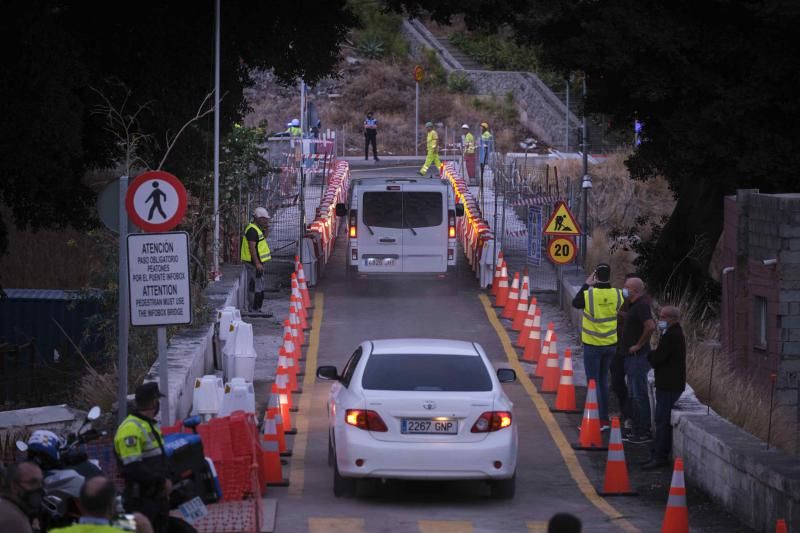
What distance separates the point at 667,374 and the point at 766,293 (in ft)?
18.7

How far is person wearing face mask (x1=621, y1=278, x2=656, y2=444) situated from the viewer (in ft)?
52.7

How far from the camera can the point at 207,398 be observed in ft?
49.6

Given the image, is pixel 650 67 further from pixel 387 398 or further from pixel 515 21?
pixel 387 398

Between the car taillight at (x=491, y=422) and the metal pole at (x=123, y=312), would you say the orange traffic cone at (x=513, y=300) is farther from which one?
the metal pole at (x=123, y=312)

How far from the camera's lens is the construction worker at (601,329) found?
16.8 meters

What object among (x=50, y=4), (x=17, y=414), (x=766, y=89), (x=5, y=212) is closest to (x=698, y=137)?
(x=766, y=89)

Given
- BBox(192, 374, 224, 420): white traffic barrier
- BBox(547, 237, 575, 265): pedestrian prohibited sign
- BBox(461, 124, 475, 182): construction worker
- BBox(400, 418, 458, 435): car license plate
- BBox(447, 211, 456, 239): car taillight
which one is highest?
BBox(461, 124, 475, 182): construction worker

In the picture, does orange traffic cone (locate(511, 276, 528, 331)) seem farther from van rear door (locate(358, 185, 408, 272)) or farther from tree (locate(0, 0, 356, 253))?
tree (locate(0, 0, 356, 253))

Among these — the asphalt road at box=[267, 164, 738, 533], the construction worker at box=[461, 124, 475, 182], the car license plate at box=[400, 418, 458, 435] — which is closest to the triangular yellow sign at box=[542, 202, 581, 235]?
the asphalt road at box=[267, 164, 738, 533]

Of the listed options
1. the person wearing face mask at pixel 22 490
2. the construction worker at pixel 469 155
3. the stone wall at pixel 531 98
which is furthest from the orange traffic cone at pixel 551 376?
the stone wall at pixel 531 98

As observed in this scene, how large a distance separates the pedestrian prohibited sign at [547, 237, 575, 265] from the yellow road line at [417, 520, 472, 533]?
1218 cm

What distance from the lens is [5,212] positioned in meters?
36.5

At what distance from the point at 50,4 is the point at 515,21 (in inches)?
346

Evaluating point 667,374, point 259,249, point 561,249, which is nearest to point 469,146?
point 561,249
